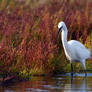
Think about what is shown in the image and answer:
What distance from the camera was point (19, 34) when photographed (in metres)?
13.0

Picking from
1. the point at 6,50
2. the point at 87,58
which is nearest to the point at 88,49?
the point at 87,58

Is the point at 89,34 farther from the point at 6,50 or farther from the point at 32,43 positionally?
the point at 6,50

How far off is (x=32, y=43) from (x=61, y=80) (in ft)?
5.19

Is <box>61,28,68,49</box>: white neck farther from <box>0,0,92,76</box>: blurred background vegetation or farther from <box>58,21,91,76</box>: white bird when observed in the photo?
<box>0,0,92,76</box>: blurred background vegetation

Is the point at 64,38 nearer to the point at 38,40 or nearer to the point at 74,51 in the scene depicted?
the point at 74,51

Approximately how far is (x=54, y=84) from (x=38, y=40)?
3.23 m

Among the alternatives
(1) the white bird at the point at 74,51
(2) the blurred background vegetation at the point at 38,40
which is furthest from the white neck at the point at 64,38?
(2) the blurred background vegetation at the point at 38,40

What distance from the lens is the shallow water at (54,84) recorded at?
30.3 ft

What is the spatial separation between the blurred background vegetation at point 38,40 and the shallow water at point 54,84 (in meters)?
0.43

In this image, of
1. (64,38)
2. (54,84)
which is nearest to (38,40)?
(64,38)

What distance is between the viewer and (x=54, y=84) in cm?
1002

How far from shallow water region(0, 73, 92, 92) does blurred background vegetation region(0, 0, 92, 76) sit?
43cm

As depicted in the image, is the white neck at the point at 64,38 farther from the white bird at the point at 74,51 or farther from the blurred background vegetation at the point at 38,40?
the blurred background vegetation at the point at 38,40

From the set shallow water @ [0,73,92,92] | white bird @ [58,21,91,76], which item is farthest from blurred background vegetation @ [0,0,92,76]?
shallow water @ [0,73,92,92]
